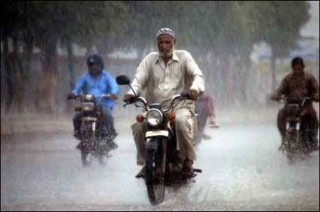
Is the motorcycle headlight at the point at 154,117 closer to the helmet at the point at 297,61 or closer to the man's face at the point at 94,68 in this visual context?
the man's face at the point at 94,68

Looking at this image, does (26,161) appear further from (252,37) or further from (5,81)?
(252,37)

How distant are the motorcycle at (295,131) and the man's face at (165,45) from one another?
7.35m

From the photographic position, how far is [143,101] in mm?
11266

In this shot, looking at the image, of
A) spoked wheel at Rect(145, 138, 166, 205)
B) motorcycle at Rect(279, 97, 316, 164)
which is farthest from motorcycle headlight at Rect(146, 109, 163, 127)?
motorcycle at Rect(279, 97, 316, 164)

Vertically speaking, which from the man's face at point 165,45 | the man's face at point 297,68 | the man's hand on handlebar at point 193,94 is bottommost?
the man's hand on handlebar at point 193,94

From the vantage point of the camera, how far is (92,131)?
54.1 ft

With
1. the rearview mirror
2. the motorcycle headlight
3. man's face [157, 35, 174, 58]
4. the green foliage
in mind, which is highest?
the green foliage

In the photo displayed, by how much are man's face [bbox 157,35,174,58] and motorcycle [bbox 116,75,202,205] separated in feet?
4.14

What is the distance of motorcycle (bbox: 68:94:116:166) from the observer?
15773mm

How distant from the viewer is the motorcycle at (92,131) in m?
15.8

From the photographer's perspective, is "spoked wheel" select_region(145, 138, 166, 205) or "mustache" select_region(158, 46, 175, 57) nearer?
"mustache" select_region(158, 46, 175, 57)

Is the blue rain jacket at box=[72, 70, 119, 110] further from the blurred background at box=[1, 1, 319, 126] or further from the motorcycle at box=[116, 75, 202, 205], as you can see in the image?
the blurred background at box=[1, 1, 319, 126]

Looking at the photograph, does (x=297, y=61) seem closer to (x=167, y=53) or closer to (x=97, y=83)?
(x=97, y=83)

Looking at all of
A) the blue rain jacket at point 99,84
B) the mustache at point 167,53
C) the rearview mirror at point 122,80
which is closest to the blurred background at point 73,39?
the blue rain jacket at point 99,84
